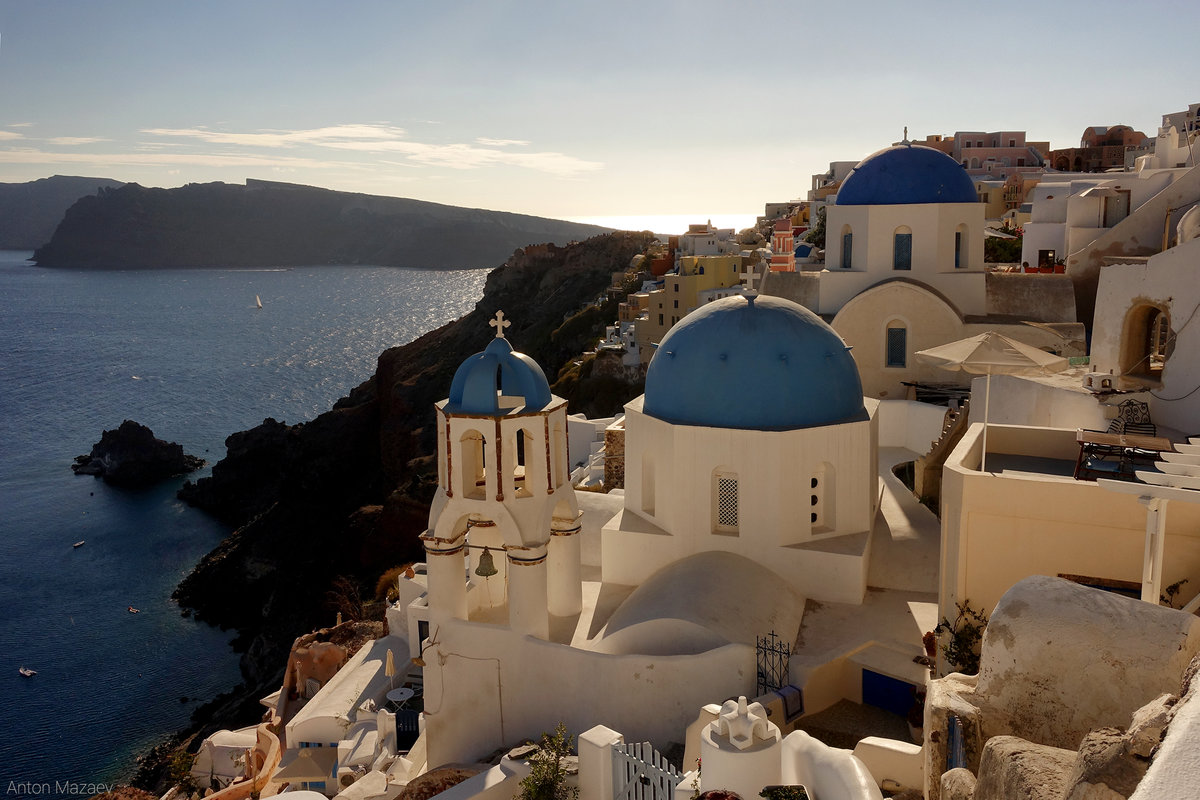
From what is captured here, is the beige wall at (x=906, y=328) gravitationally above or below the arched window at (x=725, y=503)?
above

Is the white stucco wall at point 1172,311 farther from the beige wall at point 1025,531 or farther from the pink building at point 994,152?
the pink building at point 994,152

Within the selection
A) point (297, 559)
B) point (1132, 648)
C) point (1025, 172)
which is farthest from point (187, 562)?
point (1025, 172)

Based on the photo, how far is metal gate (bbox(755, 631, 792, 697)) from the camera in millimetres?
10641

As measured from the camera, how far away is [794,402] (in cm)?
1248

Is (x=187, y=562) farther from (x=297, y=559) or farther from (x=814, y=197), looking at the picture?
(x=814, y=197)

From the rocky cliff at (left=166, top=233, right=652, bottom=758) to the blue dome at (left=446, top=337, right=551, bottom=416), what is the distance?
72.4 feet

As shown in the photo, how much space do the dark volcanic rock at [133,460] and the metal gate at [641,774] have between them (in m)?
56.0

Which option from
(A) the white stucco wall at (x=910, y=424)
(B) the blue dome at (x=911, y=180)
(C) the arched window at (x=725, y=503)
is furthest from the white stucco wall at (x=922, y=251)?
(C) the arched window at (x=725, y=503)

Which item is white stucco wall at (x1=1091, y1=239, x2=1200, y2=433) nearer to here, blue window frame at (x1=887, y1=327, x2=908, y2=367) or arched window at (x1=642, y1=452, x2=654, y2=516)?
arched window at (x1=642, y1=452, x2=654, y2=516)

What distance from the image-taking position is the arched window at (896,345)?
66.1ft

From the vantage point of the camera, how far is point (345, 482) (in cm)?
5597

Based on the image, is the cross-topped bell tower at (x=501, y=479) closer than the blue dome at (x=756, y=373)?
Yes

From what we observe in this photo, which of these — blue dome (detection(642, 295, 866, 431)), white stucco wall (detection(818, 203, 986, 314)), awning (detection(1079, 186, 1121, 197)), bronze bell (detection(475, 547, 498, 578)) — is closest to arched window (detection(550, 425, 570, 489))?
bronze bell (detection(475, 547, 498, 578))

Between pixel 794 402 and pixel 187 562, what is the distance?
41556mm
